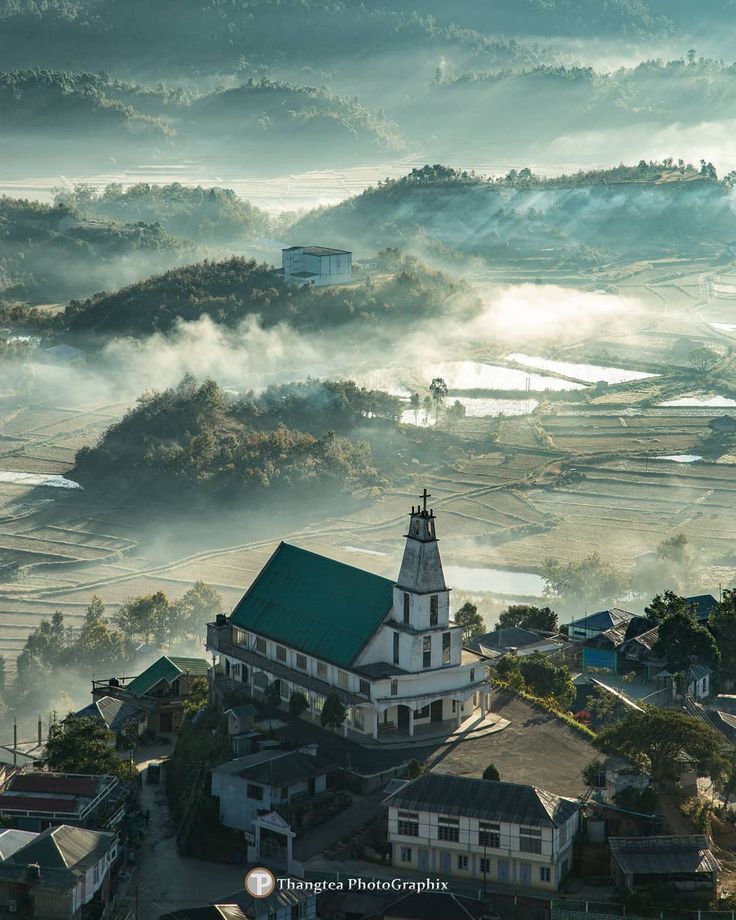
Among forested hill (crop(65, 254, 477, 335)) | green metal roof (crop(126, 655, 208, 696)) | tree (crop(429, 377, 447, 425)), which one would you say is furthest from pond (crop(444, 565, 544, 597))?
forested hill (crop(65, 254, 477, 335))

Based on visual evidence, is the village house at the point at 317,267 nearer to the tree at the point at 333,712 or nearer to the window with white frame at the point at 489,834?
the tree at the point at 333,712

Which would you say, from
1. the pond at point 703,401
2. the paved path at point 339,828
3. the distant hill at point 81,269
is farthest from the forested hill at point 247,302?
the paved path at point 339,828

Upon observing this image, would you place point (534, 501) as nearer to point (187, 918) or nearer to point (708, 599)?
point (708, 599)

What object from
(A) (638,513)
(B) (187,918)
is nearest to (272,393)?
(A) (638,513)

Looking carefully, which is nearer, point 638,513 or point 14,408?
point 638,513

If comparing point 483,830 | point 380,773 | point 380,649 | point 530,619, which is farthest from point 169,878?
point 530,619

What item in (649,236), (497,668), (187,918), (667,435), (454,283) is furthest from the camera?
(649,236)
